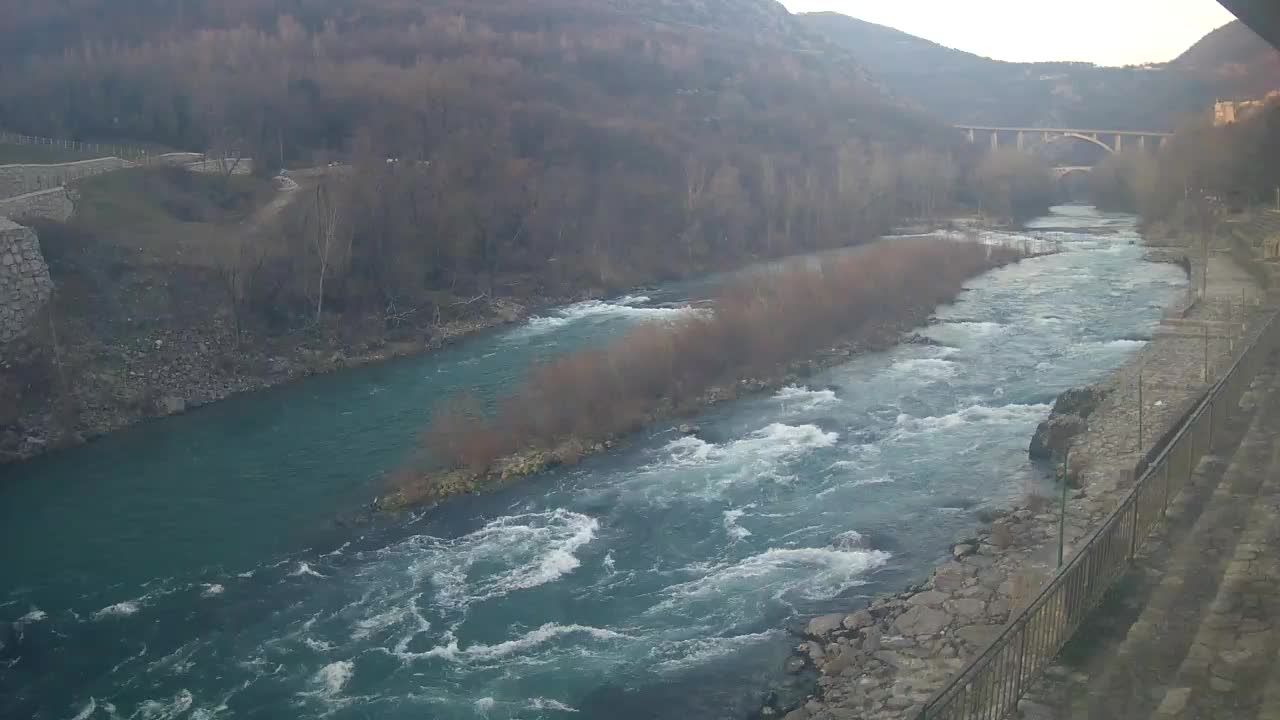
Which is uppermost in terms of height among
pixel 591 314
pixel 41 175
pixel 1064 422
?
pixel 41 175

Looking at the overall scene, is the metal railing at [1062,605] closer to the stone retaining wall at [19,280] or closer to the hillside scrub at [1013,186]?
the stone retaining wall at [19,280]

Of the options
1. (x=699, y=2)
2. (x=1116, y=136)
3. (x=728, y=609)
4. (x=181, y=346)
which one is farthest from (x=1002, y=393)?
(x=699, y=2)

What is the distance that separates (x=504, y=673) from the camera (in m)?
8.62

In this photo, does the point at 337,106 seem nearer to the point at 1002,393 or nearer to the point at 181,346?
the point at 181,346

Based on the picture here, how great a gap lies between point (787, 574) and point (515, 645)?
2.84 metres

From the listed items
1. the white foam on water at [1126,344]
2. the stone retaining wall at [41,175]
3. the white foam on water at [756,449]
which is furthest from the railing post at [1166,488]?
the stone retaining wall at [41,175]

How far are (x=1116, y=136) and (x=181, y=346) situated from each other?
5438cm

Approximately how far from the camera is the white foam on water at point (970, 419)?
14.7 m

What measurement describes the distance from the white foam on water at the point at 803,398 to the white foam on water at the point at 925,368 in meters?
1.89

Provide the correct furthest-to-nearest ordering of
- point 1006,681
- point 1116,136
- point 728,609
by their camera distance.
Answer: point 1116,136
point 728,609
point 1006,681

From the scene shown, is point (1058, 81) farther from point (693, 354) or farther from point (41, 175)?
point (41, 175)

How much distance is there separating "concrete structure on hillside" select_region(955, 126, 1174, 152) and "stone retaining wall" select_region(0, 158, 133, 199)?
46781 mm

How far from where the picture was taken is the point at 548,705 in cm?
812

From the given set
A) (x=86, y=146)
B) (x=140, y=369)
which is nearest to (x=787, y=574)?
(x=140, y=369)
